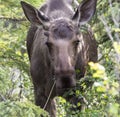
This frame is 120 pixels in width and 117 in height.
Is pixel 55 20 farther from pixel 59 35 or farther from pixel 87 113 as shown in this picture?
pixel 87 113

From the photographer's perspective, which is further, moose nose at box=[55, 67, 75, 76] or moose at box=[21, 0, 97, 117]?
moose at box=[21, 0, 97, 117]

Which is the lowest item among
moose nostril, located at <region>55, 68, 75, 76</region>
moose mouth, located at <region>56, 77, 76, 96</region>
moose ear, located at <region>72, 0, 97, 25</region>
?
moose mouth, located at <region>56, 77, 76, 96</region>

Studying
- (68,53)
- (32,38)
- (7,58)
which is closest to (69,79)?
(68,53)

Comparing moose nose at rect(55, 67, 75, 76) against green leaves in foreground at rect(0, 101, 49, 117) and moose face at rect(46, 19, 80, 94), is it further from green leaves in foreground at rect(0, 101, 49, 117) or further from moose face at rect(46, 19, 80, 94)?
green leaves in foreground at rect(0, 101, 49, 117)

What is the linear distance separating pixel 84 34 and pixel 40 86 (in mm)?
1448

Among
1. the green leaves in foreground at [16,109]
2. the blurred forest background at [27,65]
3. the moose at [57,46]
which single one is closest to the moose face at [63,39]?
the moose at [57,46]

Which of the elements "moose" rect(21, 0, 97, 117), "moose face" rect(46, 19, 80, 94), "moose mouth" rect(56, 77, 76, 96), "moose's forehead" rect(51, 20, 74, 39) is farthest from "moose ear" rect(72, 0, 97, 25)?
"moose mouth" rect(56, 77, 76, 96)

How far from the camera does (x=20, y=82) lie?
35.6ft

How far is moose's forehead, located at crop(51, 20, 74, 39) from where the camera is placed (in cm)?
770

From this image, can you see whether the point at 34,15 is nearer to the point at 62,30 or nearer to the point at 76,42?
the point at 62,30

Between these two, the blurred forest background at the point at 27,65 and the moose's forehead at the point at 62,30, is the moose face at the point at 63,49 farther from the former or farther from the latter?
the blurred forest background at the point at 27,65

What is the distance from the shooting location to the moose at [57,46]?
7.41 meters

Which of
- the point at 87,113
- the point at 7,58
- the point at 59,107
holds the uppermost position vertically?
the point at 7,58

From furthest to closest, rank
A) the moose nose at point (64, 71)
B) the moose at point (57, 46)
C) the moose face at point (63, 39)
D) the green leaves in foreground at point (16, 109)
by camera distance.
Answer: the moose at point (57, 46) < the moose face at point (63, 39) < the moose nose at point (64, 71) < the green leaves in foreground at point (16, 109)
